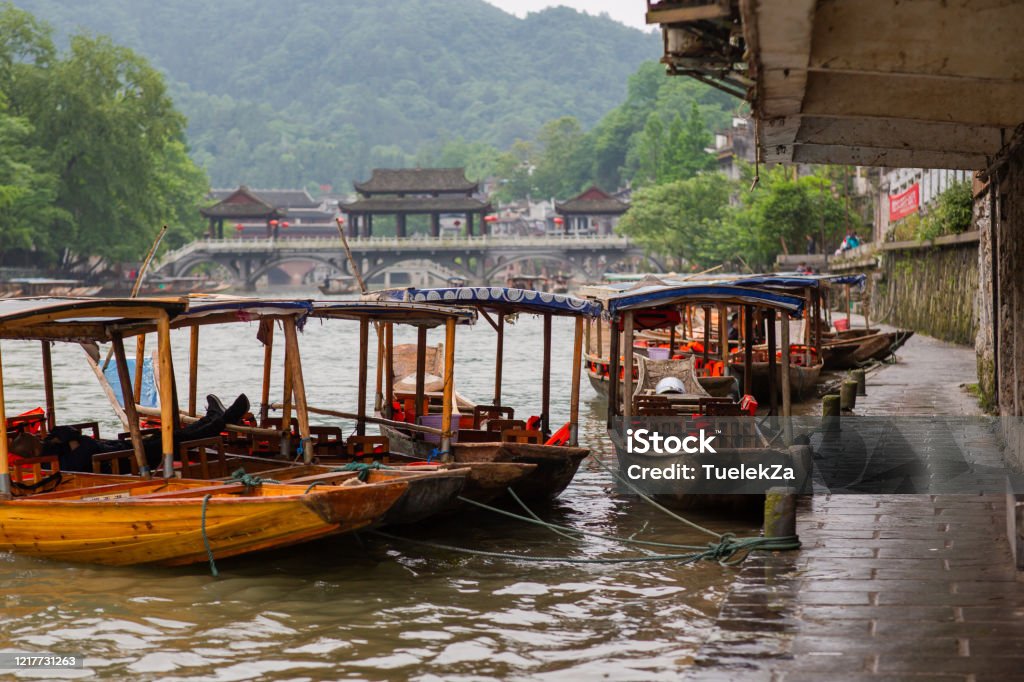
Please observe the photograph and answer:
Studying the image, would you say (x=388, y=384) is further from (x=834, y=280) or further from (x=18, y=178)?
(x=18, y=178)

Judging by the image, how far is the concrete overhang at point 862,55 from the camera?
7297 mm

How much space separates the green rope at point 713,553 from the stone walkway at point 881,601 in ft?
0.60

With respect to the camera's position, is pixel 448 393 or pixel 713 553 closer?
pixel 713 553

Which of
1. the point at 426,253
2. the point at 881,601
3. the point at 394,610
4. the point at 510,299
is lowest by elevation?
the point at 394,610

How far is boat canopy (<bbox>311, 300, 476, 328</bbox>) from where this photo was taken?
36.0 feet

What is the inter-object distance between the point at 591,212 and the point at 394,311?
90.7m

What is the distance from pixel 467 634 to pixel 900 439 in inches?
292

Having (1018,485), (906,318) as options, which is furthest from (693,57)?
(906,318)

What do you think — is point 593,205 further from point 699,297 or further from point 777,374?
point 699,297

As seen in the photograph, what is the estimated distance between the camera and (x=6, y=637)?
8.41 metres

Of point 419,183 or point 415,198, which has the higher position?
point 419,183

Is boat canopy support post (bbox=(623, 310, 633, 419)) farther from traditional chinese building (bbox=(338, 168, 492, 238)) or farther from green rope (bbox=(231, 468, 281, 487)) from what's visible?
traditional chinese building (bbox=(338, 168, 492, 238))

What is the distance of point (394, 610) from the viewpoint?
8812 mm

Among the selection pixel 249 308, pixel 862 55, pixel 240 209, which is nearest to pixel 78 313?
pixel 249 308
